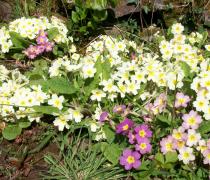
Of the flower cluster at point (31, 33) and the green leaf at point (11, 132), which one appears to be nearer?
the green leaf at point (11, 132)

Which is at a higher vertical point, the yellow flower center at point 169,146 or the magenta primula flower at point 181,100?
the magenta primula flower at point 181,100

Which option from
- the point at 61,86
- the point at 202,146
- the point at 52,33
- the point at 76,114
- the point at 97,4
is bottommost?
the point at 202,146

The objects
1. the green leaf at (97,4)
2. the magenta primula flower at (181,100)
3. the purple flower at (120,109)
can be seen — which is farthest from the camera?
the green leaf at (97,4)

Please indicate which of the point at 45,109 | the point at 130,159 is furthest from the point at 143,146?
the point at 45,109

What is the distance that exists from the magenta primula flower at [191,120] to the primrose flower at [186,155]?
0.53 feet

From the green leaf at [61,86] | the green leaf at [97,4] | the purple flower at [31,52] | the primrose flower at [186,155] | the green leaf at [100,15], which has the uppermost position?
the green leaf at [97,4]

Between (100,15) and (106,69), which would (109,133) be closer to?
(106,69)

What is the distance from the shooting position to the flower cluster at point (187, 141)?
315cm

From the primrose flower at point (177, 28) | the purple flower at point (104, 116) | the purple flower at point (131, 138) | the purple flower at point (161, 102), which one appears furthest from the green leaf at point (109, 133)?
the primrose flower at point (177, 28)

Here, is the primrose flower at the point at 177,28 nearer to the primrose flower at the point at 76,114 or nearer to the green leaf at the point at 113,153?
the primrose flower at the point at 76,114

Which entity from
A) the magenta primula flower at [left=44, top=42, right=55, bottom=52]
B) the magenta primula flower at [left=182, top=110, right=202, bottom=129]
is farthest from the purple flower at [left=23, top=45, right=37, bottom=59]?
the magenta primula flower at [left=182, top=110, right=202, bottom=129]

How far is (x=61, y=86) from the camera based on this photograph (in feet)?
12.1

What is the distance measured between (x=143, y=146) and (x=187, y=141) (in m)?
0.32

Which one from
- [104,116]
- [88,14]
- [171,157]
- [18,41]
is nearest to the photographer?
[171,157]
